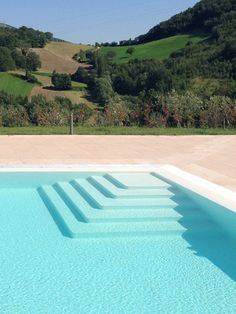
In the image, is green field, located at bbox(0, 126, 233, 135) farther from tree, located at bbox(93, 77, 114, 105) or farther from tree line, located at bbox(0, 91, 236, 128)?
tree, located at bbox(93, 77, 114, 105)

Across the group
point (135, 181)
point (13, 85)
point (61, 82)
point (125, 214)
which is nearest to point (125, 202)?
point (125, 214)

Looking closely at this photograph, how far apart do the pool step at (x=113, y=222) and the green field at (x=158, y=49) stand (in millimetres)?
52370

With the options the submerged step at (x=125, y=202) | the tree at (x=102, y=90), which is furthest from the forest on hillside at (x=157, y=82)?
the submerged step at (x=125, y=202)

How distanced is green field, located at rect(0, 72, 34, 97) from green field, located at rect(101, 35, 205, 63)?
1379 cm

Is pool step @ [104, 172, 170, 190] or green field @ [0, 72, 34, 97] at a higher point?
green field @ [0, 72, 34, 97]

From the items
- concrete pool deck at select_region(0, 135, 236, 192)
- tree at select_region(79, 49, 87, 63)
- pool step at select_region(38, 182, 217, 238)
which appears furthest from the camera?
tree at select_region(79, 49, 87, 63)

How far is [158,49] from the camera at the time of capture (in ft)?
196

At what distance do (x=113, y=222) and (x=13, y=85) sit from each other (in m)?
44.2

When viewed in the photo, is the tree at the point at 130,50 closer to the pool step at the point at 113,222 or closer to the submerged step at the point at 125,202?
the submerged step at the point at 125,202

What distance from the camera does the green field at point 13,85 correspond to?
149ft

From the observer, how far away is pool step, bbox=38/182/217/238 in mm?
4262

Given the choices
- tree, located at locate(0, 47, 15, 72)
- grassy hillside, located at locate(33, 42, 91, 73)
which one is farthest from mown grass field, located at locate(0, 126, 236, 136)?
grassy hillside, located at locate(33, 42, 91, 73)

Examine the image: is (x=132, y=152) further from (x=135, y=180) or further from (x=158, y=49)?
(x=158, y=49)

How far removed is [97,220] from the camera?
14.8ft
